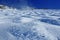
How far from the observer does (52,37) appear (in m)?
4.40

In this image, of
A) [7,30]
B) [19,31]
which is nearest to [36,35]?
[19,31]

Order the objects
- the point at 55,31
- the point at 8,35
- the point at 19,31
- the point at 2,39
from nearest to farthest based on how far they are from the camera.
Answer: the point at 2,39 → the point at 8,35 → the point at 19,31 → the point at 55,31

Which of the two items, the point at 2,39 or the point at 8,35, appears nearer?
the point at 2,39

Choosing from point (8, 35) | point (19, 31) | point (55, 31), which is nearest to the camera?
point (8, 35)

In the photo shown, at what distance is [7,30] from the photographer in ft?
15.5

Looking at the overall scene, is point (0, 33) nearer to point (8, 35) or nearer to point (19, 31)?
point (8, 35)

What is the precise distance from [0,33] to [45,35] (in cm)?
137

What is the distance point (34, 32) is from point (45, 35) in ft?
1.28

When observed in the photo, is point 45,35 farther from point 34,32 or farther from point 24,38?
point 24,38

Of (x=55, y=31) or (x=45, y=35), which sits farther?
(x=55, y=31)

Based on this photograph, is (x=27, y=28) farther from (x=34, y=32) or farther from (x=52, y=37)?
(x=52, y=37)

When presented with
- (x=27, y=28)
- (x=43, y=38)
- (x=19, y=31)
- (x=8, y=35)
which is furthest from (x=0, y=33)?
(x=43, y=38)

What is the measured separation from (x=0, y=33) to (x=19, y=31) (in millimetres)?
597

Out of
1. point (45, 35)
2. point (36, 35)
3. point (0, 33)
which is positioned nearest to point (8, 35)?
point (0, 33)
